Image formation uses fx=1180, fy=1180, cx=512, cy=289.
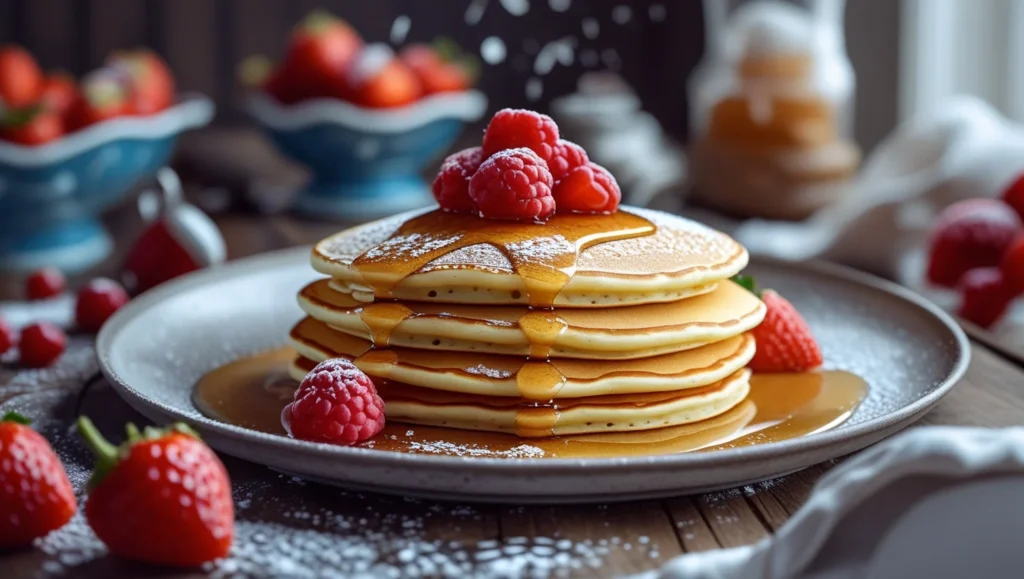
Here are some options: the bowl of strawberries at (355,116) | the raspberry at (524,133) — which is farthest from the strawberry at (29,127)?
the raspberry at (524,133)

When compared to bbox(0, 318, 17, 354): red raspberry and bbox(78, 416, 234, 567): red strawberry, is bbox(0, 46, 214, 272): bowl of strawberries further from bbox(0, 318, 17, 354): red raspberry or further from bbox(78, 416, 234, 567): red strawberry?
bbox(78, 416, 234, 567): red strawberry

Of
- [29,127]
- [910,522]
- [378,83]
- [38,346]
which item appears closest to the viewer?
[910,522]

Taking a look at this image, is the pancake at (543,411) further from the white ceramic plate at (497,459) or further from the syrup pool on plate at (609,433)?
the white ceramic plate at (497,459)

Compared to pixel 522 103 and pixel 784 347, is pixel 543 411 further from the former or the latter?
pixel 522 103

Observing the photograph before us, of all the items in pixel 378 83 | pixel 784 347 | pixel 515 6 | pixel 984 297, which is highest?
pixel 515 6

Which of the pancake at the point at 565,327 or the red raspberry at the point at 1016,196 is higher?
the pancake at the point at 565,327

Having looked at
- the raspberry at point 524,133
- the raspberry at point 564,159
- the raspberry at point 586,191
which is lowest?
the raspberry at point 586,191

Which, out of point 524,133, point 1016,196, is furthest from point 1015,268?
point 524,133

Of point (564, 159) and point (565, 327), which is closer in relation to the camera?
point (565, 327)
